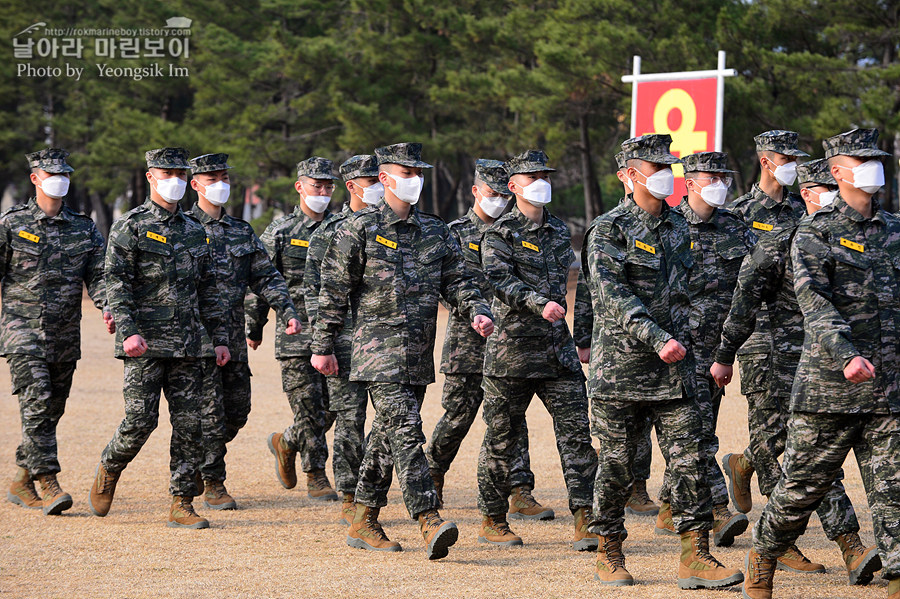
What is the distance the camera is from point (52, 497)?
320 inches

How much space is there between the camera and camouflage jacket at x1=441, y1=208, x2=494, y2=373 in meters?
7.89

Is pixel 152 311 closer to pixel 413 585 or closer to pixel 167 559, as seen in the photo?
pixel 167 559

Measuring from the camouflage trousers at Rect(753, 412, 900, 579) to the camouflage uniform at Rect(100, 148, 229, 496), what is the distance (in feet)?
13.2

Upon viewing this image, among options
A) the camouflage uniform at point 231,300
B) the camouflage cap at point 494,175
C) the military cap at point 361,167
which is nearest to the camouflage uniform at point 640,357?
the camouflage cap at point 494,175

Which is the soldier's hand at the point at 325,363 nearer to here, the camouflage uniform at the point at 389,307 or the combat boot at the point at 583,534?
the camouflage uniform at the point at 389,307

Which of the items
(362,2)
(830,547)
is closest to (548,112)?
(362,2)

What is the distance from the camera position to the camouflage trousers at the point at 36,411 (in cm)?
826

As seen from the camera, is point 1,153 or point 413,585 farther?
point 1,153

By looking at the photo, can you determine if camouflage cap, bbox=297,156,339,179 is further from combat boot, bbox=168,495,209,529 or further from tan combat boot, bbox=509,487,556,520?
tan combat boot, bbox=509,487,556,520

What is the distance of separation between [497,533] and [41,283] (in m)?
3.80

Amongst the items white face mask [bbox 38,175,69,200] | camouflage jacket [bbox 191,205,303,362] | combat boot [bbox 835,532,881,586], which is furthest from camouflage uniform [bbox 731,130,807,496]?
Answer: white face mask [bbox 38,175,69,200]

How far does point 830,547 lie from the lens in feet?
23.4

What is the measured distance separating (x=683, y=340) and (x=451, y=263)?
1.64 m

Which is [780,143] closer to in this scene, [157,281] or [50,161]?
[157,281]
